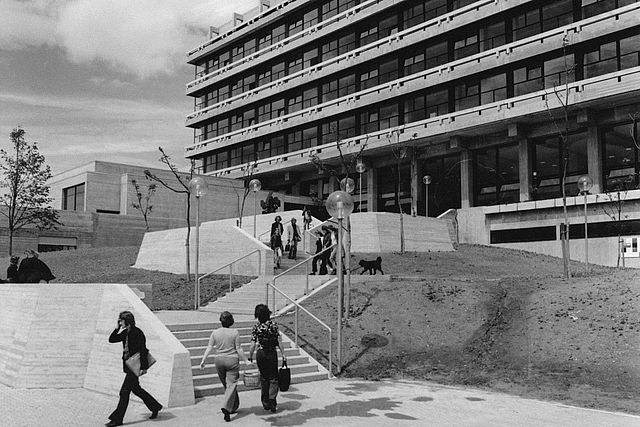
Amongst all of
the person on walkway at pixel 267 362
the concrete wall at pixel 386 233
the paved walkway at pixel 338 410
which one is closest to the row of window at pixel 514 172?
the concrete wall at pixel 386 233

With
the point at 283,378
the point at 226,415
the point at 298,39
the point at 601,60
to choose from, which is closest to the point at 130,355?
the point at 226,415

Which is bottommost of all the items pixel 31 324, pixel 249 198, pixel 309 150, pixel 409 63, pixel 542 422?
pixel 542 422

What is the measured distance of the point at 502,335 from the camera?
1391 centimetres

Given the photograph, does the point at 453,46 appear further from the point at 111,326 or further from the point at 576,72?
the point at 111,326

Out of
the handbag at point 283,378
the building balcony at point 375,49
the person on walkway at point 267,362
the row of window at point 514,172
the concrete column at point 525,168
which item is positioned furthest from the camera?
the building balcony at point 375,49

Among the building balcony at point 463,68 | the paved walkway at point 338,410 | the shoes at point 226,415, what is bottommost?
the paved walkway at point 338,410

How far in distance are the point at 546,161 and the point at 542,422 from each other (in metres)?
29.6

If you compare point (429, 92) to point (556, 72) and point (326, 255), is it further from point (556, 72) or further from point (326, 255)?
point (326, 255)

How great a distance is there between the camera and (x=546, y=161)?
3612 centimetres

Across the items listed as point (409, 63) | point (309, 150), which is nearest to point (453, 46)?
point (409, 63)

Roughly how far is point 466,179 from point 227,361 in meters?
32.1

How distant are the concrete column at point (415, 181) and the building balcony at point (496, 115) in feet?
A: 4.21

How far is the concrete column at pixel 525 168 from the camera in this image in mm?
35875

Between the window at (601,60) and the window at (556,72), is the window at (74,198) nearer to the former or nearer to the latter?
the window at (556,72)
